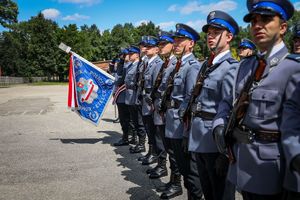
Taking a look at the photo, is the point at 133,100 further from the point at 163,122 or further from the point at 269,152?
the point at 269,152

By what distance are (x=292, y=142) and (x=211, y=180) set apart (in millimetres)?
1309

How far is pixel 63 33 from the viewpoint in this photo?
62875 mm

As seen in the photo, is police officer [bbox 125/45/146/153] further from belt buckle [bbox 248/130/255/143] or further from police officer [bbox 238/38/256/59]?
belt buckle [bbox 248/130/255/143]

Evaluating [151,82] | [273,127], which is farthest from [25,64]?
[273,127]

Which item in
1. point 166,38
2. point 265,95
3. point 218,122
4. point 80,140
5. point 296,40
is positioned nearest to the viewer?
point 265,95

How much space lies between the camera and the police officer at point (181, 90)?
396 centimetres

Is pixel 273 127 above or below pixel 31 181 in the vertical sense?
above

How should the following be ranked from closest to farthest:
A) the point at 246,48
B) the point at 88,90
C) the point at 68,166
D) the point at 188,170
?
the point at 188,170
the point at 68,166
the point at 246,48
the point at 88,90

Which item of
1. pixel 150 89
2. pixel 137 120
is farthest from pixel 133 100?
pixel 150 89

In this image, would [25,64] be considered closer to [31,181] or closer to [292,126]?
[31,181]

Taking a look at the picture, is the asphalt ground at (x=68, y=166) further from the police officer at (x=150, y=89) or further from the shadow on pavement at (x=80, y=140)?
the police officer at (x=150, y=89)

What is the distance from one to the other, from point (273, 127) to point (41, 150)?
621 cm

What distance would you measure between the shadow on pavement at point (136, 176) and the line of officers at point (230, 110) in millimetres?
165

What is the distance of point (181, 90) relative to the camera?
13.6 feet
